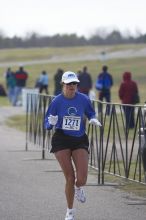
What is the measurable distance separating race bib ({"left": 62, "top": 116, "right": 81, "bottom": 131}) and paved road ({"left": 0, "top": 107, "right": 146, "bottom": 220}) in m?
1.07

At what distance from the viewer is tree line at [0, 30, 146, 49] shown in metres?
148

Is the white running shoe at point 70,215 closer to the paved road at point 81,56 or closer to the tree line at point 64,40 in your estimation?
the paved road at point 81,56

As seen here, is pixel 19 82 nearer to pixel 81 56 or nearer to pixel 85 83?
pixel 85 83

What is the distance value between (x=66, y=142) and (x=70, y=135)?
100 millimetres

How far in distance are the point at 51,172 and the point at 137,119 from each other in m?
2.93

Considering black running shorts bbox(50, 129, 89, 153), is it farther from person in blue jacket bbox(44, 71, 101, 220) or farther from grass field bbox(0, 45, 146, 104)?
grass field bbox(0, 45, 146, 104)

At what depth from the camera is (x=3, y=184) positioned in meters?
13.8

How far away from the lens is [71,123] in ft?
34.5

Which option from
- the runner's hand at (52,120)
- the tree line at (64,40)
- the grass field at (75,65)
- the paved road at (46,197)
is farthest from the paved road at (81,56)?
the runner's hand at (52,120)

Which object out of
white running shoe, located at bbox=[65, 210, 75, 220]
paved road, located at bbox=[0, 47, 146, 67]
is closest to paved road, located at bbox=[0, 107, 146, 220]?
white running shoe, located at bbox=[65, 210, 75, 220]

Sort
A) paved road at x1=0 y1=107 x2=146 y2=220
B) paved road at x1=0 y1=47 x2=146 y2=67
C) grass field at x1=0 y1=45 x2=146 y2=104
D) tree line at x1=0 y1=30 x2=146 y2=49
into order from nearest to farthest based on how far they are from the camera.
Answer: paved road at x1=0 y1=107 x2=146 y2=220 < grass field at x1=0 y1=45 x2=146 y2=104 < paved road at x1=0 y1=47 x2=146 y2=67 < tree line at x1=0 y1=30 x2=146 y2=49

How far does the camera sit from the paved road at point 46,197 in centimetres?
1084

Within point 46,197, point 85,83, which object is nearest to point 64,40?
point 85,83

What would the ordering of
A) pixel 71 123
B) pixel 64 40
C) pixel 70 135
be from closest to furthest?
pixel 71 123
pixel 70 135
pixel 64 40
